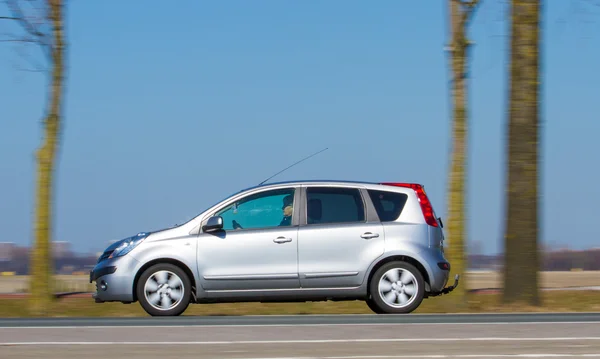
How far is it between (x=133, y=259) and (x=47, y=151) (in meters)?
3.15

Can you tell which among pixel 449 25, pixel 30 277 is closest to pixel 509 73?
pixel 449 25

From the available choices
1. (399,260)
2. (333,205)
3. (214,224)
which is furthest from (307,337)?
(333,205)

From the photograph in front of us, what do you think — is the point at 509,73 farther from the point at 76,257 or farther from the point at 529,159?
the point at 76,257

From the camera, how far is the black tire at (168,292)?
1340cm

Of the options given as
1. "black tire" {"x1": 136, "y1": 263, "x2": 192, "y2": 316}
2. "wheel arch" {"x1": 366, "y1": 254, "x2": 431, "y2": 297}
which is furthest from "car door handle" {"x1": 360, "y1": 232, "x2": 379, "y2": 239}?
"black tire" {"x1": 136, "y1": 263, "x2": 192, "y2": 316}

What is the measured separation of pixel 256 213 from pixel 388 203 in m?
1.67

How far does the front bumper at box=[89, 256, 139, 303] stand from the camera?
13.4 meters

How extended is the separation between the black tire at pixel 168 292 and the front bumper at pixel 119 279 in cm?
13

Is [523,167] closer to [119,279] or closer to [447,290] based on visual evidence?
[447,290]

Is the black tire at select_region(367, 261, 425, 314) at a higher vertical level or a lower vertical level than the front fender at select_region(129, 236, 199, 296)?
lower

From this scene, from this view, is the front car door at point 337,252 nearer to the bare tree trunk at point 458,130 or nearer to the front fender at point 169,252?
the front fender at point 169,252

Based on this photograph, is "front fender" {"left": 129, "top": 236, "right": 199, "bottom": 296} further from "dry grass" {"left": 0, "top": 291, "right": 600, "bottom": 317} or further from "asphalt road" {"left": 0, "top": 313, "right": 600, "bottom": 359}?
"dry grass" {"left": 0, "top": 291, "right": 600, "bottom": 317}

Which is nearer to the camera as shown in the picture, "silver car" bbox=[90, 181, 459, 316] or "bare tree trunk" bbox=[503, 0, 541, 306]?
"silver car" bbox=[90, 181, 459, 316]

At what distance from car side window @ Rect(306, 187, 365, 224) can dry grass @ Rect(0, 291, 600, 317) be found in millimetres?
1596
